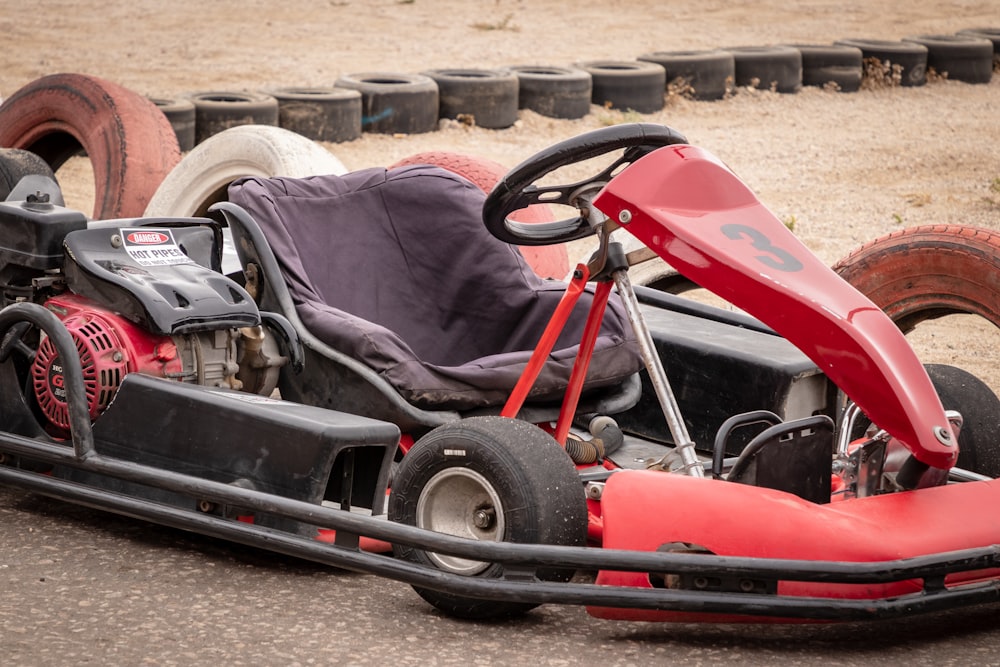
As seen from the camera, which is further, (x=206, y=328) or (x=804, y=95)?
(x=804, y=95)

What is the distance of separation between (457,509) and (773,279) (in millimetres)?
801

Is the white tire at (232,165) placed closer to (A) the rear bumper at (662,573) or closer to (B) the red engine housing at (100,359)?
(B) the red engine housing at (100,359)

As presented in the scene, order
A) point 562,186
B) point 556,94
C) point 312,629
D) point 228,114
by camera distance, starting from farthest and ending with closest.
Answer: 1. point 556,94
2. point 228,114
3. point 562,186
4. point 312,629

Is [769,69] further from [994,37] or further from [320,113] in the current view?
[320,113]

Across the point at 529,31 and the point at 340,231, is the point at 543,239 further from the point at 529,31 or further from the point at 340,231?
the point at 529,31

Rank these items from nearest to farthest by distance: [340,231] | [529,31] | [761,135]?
1. [340,231]
2. [761,135]
3. [529,31]

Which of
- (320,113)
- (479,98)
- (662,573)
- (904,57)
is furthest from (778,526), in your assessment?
(904,57)

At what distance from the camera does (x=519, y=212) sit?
5.05 metres

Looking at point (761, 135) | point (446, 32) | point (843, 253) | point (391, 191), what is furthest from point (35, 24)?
point (391, 191)

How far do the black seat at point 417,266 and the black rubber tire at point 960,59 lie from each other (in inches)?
362

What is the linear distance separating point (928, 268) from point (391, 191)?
167 centimetres

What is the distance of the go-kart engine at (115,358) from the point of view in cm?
351

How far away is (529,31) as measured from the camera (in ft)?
45.0

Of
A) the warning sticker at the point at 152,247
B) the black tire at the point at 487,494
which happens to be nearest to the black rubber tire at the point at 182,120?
the warning sticker at the point at 152,247
